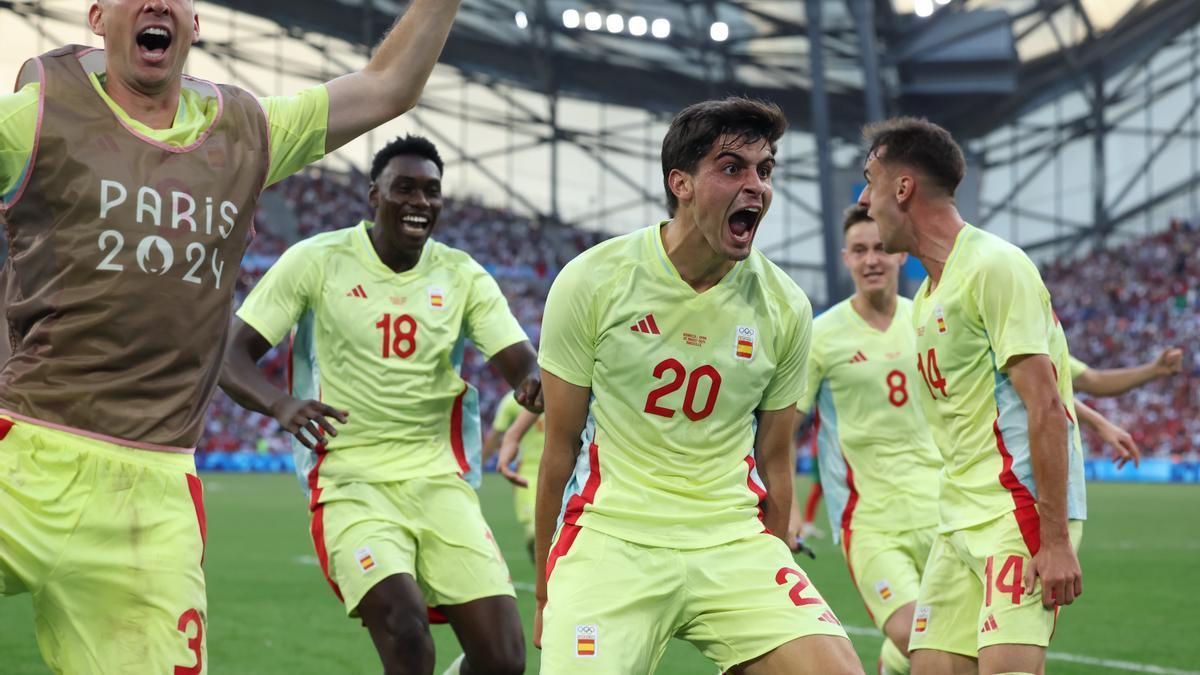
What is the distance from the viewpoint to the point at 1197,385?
39094mm

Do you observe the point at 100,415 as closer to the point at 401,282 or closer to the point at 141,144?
the point at 141,144

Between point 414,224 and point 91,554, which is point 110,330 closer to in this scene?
point 91,554

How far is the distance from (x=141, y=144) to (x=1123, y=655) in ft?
25.4

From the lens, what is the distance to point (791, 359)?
4609 mm

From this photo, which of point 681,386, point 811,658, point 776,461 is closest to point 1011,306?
point 776,461

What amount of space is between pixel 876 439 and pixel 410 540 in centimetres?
275

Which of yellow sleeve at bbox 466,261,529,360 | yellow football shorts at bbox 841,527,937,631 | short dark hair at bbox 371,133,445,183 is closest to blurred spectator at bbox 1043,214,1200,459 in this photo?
yellow football shorts at bbox 841,527,937,631

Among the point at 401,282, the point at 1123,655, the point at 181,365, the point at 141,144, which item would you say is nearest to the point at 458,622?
the point at 401,282

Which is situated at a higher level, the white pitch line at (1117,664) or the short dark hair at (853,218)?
the short dark hair at (853,218)

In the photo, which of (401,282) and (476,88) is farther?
(476,88)

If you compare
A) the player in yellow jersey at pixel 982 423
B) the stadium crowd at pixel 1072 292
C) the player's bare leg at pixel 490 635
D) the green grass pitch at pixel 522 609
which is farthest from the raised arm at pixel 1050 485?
the stadium crowd at pixel 1072 292

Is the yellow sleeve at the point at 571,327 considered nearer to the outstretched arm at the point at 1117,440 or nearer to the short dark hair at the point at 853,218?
the outstretched arm at the point at 1117,440

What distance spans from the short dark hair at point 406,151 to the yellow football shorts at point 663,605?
9.79 feet

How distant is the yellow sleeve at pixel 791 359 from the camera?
460cm
